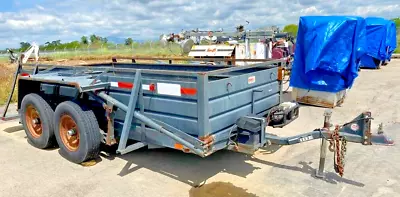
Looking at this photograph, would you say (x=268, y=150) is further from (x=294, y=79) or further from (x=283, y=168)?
(x=294, y=79)

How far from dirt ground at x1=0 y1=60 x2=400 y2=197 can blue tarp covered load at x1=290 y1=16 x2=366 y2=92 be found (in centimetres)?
265

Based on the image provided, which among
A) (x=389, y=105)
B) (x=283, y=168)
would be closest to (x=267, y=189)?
(x=283, y=168)

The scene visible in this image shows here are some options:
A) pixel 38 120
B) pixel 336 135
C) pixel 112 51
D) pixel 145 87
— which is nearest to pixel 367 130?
pixel 336 135

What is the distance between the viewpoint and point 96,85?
415cm

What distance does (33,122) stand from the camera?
17.4ft

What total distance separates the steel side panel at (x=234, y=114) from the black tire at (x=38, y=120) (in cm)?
271

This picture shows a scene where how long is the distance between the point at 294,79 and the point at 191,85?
18.0 feet

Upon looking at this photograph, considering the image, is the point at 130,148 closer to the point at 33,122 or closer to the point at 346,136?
the point at 33,122

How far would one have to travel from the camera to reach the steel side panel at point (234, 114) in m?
3.59

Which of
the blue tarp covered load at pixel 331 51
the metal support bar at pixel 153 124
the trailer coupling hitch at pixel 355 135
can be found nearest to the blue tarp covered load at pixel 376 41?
the blue tarp covered load at pixel 331 51

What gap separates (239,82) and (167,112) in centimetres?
92

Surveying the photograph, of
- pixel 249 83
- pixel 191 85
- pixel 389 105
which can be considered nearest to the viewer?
pixel 191 85

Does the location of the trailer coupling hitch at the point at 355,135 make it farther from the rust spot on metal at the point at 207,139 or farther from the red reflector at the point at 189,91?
the red reflector at the point at 189,91

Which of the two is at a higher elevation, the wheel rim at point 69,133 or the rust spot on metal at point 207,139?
the rust spot on metal at point 207,139
